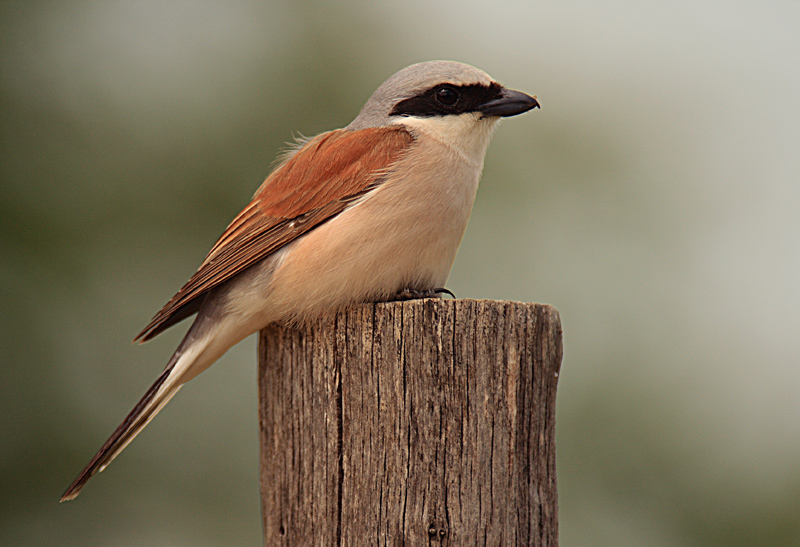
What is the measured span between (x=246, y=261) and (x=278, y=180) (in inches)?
19.2

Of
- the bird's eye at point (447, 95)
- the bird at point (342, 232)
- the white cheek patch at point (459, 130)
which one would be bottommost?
the bird at point (342, 232)

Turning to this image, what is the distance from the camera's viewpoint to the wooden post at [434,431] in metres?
2.24

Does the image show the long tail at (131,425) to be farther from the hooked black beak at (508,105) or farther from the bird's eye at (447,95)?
the hooked black beak at (508,105)

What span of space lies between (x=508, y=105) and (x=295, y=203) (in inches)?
46.9

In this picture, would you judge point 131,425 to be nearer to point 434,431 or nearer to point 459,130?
point 434,431

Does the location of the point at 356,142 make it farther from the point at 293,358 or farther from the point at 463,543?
the point at 463,543

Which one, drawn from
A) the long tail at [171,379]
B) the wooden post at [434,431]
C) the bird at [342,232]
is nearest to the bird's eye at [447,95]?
the bird at [342,232]

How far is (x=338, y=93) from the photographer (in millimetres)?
7266

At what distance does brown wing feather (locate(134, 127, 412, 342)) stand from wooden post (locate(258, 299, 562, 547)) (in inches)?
30.8

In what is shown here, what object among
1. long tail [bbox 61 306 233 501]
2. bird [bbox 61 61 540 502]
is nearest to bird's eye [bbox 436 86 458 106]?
bird [bbox 61 61 540 502]

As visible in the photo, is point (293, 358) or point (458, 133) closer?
point (293, 358)

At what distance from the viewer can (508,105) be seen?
3428 mm

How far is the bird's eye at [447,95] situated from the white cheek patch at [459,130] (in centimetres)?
9

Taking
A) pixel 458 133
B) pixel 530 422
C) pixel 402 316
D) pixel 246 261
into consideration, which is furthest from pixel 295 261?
pixel 530 422
